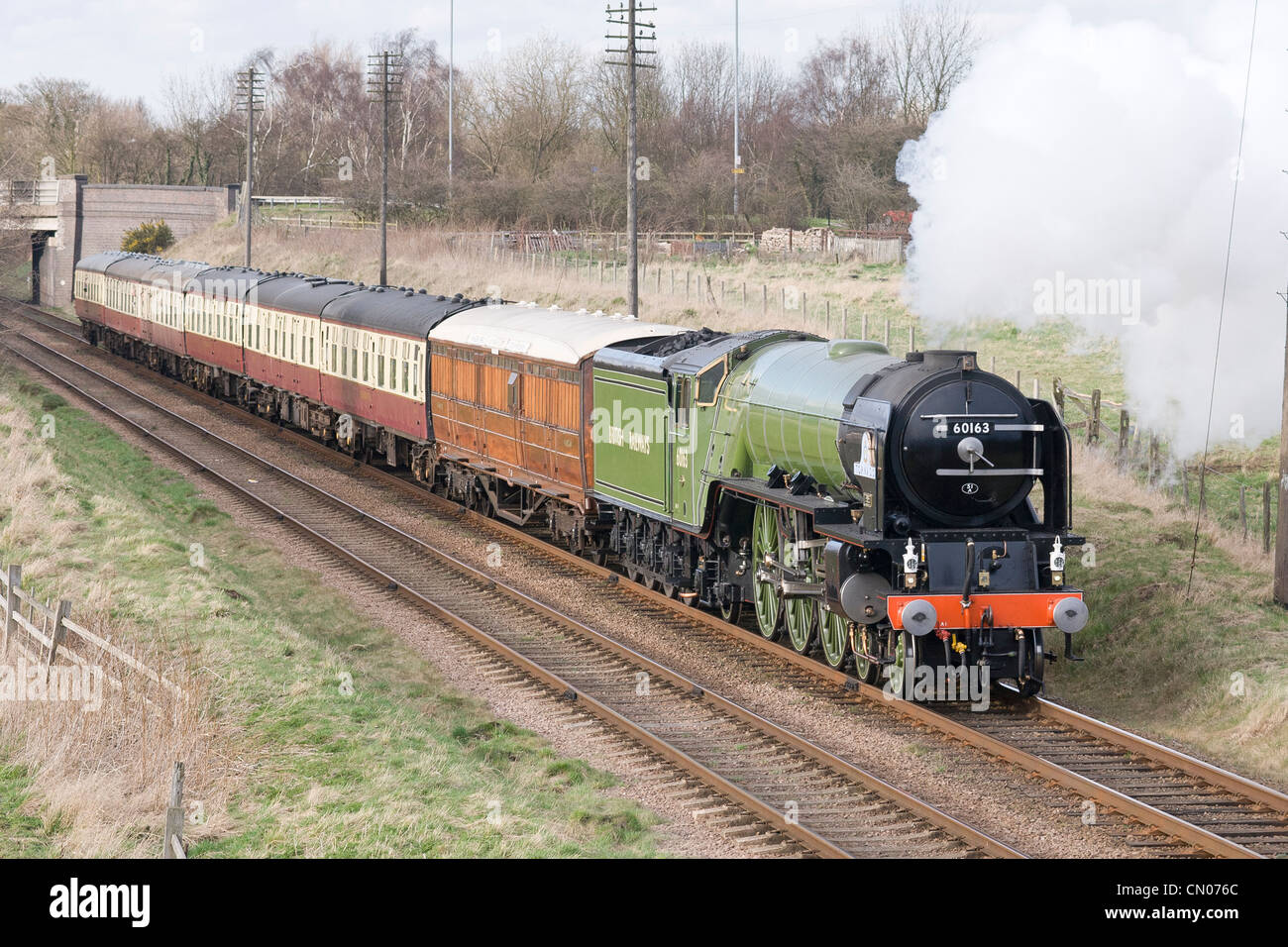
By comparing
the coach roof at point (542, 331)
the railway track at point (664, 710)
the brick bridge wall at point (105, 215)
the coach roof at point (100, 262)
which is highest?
the brick bridge wall at point (105, 215)

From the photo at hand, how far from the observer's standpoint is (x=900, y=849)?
33.1 feet

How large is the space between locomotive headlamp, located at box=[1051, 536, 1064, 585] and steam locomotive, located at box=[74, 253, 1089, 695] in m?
0.02

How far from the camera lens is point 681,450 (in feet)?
57.1

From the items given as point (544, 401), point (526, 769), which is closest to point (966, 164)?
point (544, 401)

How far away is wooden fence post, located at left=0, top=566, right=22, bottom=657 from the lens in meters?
14.3

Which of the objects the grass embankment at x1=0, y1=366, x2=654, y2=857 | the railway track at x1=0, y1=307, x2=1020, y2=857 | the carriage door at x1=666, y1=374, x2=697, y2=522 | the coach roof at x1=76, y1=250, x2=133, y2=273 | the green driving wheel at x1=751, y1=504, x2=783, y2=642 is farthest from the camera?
the coach roof at x1=76, y1=250, x2=133, y2=273

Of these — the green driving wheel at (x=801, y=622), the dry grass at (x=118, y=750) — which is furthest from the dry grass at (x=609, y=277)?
the dry grass at (x=118, y=750)

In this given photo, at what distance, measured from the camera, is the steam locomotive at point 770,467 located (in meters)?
13.1

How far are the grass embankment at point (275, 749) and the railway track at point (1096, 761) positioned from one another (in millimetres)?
3237

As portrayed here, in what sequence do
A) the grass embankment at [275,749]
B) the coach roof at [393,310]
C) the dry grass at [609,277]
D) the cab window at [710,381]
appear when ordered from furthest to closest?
the dry grass at [609,277] < the coach roof at [393,310] < the cab window at [710,381] < the grass embankment at [275,749]

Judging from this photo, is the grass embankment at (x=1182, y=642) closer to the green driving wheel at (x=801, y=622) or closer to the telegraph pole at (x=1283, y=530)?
the telegraph pole at (x=1283, y=530)

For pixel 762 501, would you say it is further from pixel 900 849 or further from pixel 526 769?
pixel 900 849

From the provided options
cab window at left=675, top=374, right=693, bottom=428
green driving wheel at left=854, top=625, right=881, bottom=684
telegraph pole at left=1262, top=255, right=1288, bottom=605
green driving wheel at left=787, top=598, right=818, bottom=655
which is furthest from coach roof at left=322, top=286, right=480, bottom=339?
telegraph pole at left=1262, top=255, right=1288, bottom=605

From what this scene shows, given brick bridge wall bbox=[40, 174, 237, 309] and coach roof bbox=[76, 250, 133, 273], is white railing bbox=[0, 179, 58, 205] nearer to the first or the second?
brick bridge wall bbox=[40, 174, 237, 309]
